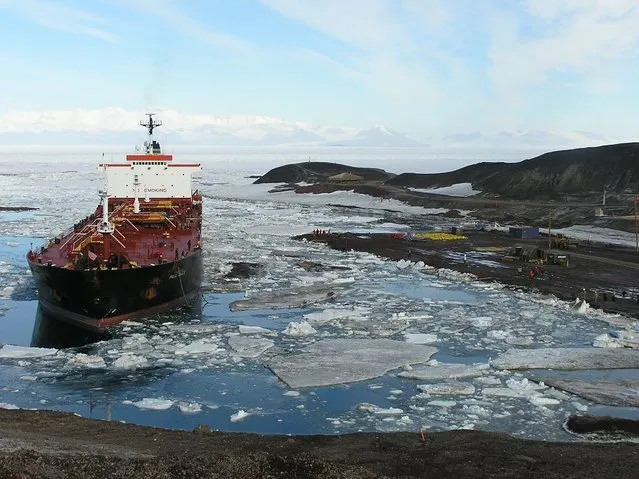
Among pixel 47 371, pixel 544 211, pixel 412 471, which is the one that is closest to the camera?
pixel 412 471

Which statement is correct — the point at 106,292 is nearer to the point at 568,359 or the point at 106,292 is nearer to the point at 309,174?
the point at 568,359

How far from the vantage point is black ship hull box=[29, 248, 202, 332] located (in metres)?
14.9

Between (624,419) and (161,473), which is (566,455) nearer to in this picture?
(624,419)

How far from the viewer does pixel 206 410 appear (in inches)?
390

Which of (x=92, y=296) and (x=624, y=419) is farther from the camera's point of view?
(x=92, y=296)

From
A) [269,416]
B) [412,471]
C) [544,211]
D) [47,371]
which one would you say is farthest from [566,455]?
[544,211]

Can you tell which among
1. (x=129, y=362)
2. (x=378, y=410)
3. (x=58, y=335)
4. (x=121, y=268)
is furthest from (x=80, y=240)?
(x=378, y=410)

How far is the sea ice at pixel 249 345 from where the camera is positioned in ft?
42.1

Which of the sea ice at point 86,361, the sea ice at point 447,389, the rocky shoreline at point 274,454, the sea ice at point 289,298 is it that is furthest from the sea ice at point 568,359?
the sea ice at point 86,361

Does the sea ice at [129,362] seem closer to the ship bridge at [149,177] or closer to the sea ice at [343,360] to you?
the sea ice at [343,360]

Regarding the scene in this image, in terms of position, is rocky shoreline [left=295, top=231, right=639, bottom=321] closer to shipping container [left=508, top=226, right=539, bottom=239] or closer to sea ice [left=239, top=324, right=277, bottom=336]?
shipping container [left=508, top=226, right=539, bottom=239]

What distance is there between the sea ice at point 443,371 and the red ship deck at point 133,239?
7471 mm

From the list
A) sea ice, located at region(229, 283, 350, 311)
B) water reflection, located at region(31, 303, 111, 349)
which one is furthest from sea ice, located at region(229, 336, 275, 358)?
sea ice, located at region(229, 283, 350, 311)

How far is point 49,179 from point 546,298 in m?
89.3
